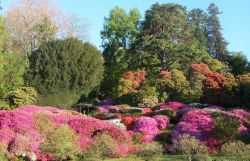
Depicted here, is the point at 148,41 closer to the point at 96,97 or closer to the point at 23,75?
the point at 96,97

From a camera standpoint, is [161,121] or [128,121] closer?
[161,121]

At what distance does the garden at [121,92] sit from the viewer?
1967 centimetres

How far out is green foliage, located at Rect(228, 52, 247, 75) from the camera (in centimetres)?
4622

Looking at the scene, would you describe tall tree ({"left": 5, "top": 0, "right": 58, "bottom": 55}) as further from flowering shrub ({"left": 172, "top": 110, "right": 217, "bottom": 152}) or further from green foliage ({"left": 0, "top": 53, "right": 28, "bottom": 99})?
flowering shrub ({"left": 172, "top": 110, "right": 217, "bottom": 152})

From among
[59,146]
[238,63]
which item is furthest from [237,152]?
[238,63]

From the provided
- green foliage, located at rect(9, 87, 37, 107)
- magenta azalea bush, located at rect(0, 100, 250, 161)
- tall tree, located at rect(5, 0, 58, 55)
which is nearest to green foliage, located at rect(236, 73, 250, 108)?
magenta azalea bush, located at rect(0, 100, 250, 161)

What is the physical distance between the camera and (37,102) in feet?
120

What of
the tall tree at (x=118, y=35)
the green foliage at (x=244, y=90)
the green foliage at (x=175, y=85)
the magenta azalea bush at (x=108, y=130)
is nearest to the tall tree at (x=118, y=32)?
the tall tree at (x=118, y=35)

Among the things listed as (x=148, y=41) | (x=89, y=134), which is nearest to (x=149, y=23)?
(x=148, y=41)

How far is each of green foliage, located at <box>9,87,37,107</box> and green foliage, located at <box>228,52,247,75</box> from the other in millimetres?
19541

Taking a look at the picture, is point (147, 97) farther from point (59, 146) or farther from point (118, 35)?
point (118, 35)

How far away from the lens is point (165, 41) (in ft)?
140

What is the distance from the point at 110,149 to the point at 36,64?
20.6 m

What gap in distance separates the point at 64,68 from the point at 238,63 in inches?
690
